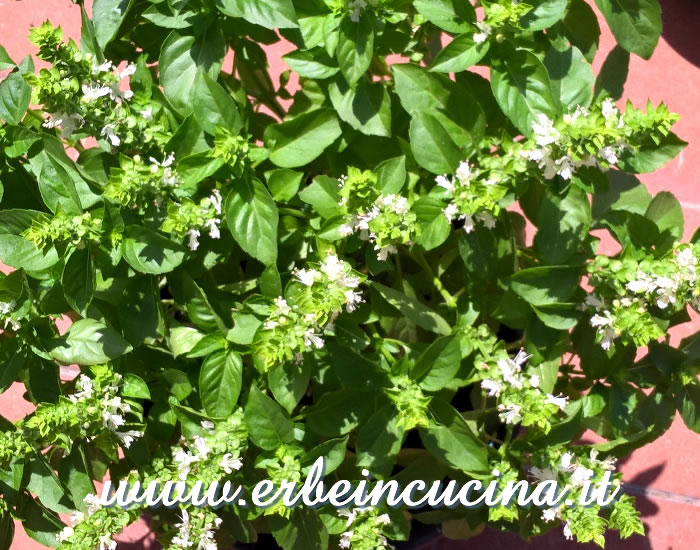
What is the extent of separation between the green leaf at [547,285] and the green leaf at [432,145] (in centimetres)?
14

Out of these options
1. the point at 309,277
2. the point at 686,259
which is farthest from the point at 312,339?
the point at 686,259

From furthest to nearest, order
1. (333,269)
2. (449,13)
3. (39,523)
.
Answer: (39,523), (449,13), (333,269)

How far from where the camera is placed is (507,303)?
35.5 inches

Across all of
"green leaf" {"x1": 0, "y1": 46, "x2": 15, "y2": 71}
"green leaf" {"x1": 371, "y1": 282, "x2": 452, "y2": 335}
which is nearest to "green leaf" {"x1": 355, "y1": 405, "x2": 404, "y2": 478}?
"green leaf" {"x1": 371, "y1": 282, "x2": 452, "y2": 335}

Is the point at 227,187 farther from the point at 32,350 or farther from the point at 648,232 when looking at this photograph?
the point at 648,232

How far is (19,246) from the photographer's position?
2.64 feet

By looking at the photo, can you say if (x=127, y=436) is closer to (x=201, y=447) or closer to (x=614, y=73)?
(x=201, y=447)

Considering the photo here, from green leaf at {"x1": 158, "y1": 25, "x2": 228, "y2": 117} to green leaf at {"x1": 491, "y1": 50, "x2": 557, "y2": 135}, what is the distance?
31cm

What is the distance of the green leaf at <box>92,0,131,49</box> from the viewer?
0.85 meters

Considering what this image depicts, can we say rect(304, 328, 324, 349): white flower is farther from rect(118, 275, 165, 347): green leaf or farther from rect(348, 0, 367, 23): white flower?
rect(348, 0, 367, 23): white flower

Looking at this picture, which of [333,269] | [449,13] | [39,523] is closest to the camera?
[333,269]

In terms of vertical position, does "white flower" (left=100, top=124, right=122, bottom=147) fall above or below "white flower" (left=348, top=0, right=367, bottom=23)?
below

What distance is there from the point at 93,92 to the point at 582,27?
0.57 meters

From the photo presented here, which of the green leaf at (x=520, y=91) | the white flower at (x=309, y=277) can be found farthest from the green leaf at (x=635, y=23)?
the white flower at (x=309, y=277)
